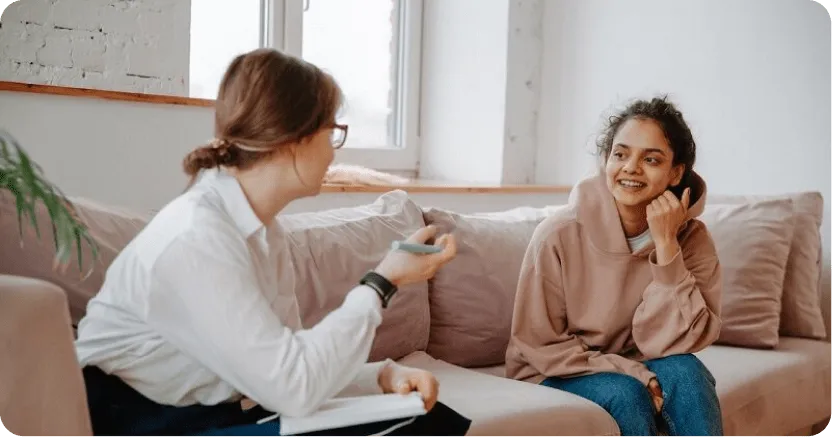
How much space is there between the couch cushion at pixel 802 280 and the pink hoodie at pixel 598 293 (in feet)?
2.24

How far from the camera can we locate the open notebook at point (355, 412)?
1104 mm

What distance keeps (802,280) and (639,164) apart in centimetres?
89

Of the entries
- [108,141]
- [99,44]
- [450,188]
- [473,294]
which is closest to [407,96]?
[450,188]

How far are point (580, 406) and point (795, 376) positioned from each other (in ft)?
2.59

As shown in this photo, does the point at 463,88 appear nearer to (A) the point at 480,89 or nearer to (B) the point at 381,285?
(A) the point at 480,89

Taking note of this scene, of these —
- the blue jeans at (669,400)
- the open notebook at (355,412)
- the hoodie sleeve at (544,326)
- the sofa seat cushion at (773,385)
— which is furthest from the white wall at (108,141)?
the sofa seat cushion at (773,385)

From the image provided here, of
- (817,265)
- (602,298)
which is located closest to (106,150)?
(602,298)

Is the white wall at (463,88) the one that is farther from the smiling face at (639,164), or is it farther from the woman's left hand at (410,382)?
the woman's left hand at (410,382)

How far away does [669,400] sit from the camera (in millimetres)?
1625

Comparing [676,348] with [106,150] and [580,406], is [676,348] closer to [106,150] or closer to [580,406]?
[580,406]

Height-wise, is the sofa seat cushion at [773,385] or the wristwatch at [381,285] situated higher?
the wristwatch at [381,285]

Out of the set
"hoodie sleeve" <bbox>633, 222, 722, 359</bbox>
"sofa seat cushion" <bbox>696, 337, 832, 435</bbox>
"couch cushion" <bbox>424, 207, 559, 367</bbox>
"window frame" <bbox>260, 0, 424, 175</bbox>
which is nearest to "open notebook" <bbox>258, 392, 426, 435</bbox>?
"hoodie sleeve" <bbox>633, 222, 722, 359</bbox>

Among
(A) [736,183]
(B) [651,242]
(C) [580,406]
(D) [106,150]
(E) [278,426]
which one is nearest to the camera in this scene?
(E) [278,426]

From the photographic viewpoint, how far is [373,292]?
1160 millimetres
